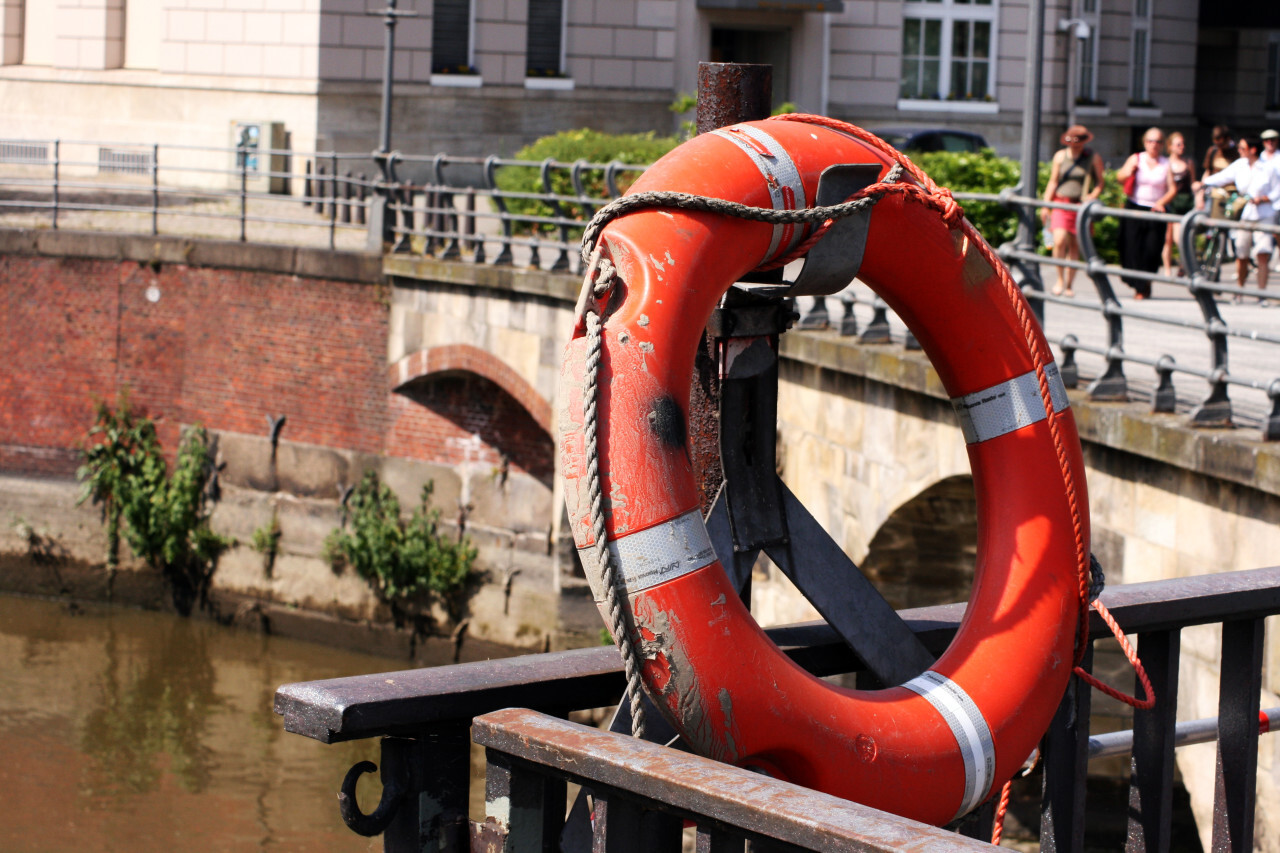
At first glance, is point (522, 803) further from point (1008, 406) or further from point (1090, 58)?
point (1090, 58)

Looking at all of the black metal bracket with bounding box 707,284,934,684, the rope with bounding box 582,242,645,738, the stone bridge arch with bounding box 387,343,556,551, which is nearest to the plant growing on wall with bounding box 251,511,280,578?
the stone bridge arch with bounding box 387,343,556,551

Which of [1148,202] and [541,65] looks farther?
[541,65]

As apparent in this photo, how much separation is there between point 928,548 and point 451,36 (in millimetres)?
13262

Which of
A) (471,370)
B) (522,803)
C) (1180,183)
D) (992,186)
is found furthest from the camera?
(992,186)

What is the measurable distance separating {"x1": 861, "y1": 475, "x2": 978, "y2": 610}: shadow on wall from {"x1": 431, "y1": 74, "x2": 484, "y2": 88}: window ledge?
40.1 ft

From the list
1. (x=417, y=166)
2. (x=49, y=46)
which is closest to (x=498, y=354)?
(x=417, y=166)

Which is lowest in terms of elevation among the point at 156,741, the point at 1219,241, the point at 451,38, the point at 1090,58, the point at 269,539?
the point at 156,741

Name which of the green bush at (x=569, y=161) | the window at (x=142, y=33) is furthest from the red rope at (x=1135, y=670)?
the window at (x=142, y=33)

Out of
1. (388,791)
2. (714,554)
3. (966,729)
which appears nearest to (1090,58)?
(966,729)

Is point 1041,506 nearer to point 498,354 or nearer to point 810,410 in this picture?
point 810,410

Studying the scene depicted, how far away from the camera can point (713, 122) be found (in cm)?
302

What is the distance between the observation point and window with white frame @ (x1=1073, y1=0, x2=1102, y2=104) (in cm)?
2439

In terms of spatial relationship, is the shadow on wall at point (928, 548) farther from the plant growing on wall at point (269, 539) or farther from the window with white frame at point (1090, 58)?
the window with white frame at point (1090, 58)

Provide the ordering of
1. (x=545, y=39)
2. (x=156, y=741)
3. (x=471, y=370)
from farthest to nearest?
1. (x=545, y=39)
2. (x=471, y=370)
3. (x=156, y=741)
